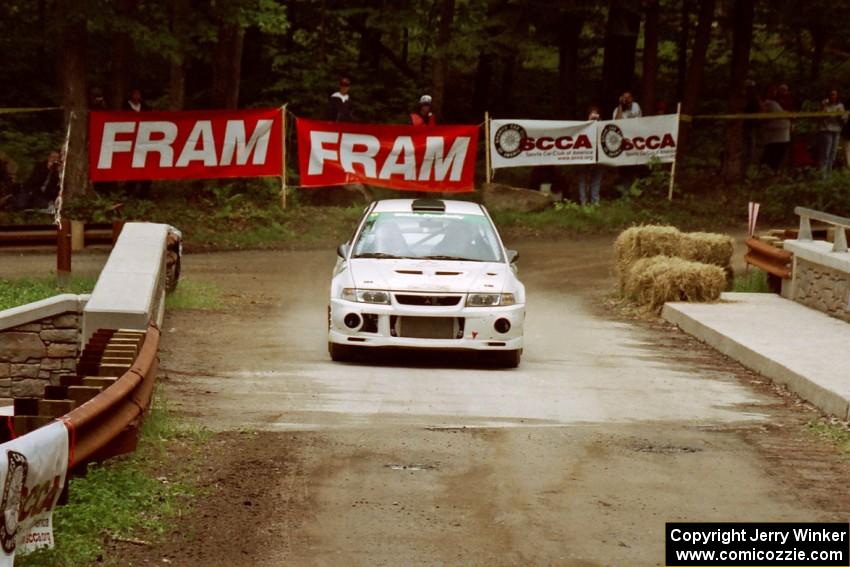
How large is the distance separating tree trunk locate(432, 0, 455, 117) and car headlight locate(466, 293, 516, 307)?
17833mm

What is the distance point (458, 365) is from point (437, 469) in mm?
5694

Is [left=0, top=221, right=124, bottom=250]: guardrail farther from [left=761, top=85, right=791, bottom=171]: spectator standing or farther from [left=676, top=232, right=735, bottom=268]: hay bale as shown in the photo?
[left=761, top=85, right=791, bottom=171]: spectator standing

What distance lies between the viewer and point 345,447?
943 centimetres

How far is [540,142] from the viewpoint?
2842 cm

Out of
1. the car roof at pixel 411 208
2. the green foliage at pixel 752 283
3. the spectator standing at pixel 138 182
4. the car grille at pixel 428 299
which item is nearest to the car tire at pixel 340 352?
the car grille at pixel 428 299

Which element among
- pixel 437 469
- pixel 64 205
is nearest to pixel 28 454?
pixel 437 469

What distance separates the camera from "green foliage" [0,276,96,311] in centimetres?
1672

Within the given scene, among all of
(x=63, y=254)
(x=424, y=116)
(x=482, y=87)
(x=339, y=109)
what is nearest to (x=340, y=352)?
(x=63, y=254)

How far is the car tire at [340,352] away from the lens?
14055mm

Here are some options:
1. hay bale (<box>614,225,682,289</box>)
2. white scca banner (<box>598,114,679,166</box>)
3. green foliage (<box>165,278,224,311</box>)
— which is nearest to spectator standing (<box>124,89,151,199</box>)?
green foliage (<box>165,278,224,311</box>)

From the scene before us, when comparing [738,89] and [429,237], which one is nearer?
[429,237]

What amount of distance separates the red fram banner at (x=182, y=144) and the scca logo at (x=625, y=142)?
21.4 feet

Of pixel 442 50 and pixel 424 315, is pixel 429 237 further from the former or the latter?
pixel 442 50

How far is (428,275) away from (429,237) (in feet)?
3.46
